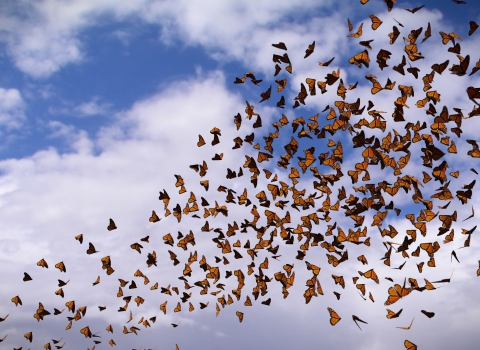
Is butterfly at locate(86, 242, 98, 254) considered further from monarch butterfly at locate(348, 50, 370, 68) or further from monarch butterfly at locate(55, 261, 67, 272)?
monarch butterfly at locate(348, 50, 370, 68)

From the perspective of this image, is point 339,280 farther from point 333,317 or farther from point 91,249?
point 91,249

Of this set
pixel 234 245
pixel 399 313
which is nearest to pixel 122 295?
pixel 234 245

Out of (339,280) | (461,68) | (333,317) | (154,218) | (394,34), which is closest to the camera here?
(461,68)

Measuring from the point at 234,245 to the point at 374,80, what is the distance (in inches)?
500

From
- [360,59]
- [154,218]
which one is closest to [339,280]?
[154,218]

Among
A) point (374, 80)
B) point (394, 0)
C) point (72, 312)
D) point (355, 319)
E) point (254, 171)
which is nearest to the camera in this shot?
point (394, 0)

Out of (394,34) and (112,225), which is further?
(112,225)

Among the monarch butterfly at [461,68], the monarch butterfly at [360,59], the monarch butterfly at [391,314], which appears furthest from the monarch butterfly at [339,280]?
the monarch butterfly at [461,68]

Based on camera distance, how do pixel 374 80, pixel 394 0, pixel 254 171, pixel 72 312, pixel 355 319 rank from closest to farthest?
pixel 394 0
pixel 355 319
pixel 374 80
pixel 254 171
pixel 72 312

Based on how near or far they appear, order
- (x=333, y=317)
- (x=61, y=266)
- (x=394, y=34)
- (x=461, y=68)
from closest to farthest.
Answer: (x=461, y=68) < (x=394, y=34) < (x=333, y=317) < (x=61, y=266)

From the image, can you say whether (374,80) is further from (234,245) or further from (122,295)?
(122,295)

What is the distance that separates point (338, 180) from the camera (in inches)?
886

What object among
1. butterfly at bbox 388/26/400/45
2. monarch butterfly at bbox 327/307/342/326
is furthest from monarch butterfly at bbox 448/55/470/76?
monarch butterfly at bbox 327/307/342/326

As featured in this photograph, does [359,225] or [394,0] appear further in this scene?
[359,225]
